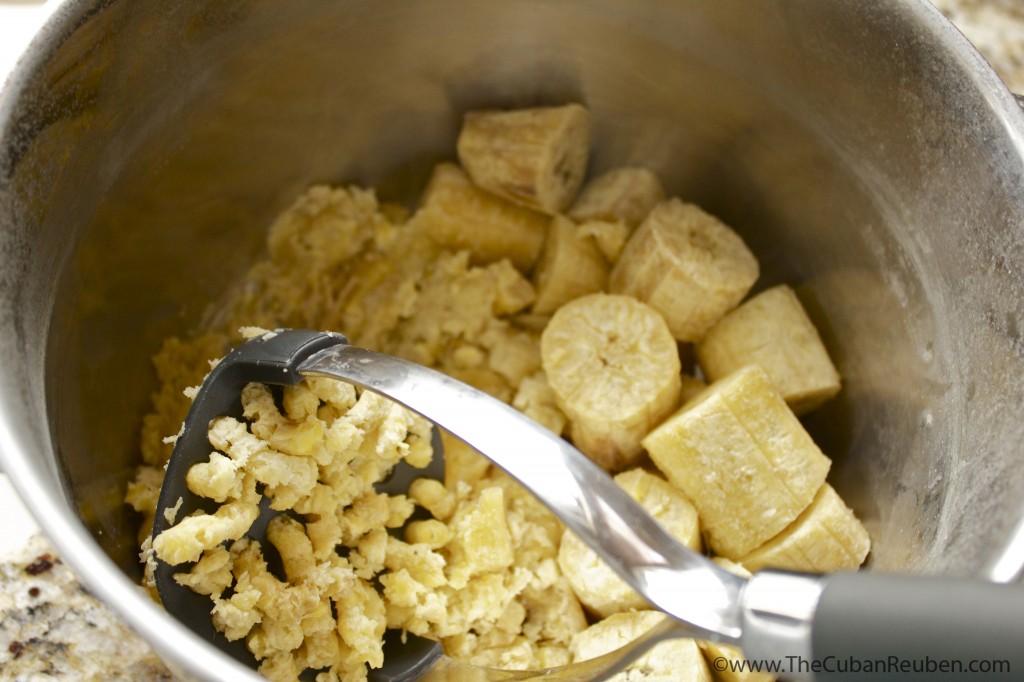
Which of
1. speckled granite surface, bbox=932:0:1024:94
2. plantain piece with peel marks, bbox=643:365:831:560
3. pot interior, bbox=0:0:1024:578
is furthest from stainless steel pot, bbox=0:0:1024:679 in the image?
speckled granite surface, bbox=932:0:1024:94

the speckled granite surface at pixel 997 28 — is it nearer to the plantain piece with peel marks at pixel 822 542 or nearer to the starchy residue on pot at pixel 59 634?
the plantain piece with peel marks at pixel 822 542

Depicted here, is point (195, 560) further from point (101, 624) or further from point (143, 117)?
point (143, 117)

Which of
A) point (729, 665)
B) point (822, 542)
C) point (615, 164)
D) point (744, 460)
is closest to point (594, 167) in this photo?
point (615, 164)

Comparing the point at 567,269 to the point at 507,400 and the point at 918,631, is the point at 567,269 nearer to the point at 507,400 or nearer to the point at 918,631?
the point at 507,400

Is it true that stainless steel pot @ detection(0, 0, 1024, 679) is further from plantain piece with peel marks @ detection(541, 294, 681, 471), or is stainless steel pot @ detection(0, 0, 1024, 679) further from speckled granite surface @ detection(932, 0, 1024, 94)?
speckled granite surface @ detection(932, 0, 1024, 94)

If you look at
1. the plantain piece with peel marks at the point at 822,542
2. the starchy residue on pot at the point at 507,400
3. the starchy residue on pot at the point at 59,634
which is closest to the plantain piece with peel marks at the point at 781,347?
the starchy residue on pot at the point at 507,400
